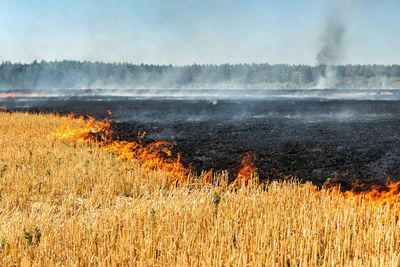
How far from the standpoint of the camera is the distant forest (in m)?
128

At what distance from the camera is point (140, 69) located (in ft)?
566

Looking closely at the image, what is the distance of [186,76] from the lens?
159 metres

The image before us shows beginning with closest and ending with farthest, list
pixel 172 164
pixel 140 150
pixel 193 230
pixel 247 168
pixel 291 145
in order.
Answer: pixel 193 230 < pixel 247 168 < pixel 172 164 < pixel 140 150 < pixel 291 145

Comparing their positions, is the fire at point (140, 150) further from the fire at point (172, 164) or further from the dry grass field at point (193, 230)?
the dry grass field at point (193, 230)

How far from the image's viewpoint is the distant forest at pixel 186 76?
128 meters

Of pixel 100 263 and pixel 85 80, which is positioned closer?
pixel 100 263

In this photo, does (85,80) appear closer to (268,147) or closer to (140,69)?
(140,69)

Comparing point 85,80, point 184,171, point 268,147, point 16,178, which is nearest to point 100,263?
point 16,178

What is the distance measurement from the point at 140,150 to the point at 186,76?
14548cm

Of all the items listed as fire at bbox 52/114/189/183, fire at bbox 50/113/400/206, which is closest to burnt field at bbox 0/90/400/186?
fire at bbox 50/113/400/206

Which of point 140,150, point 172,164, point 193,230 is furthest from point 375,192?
point 140,150

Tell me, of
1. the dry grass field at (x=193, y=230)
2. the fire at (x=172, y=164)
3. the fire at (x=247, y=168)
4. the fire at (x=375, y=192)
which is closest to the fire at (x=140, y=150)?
the fire at (x=172, y=164)

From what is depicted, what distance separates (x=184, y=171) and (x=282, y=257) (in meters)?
6.81

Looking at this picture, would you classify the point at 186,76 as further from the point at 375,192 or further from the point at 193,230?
the point at 193,230
